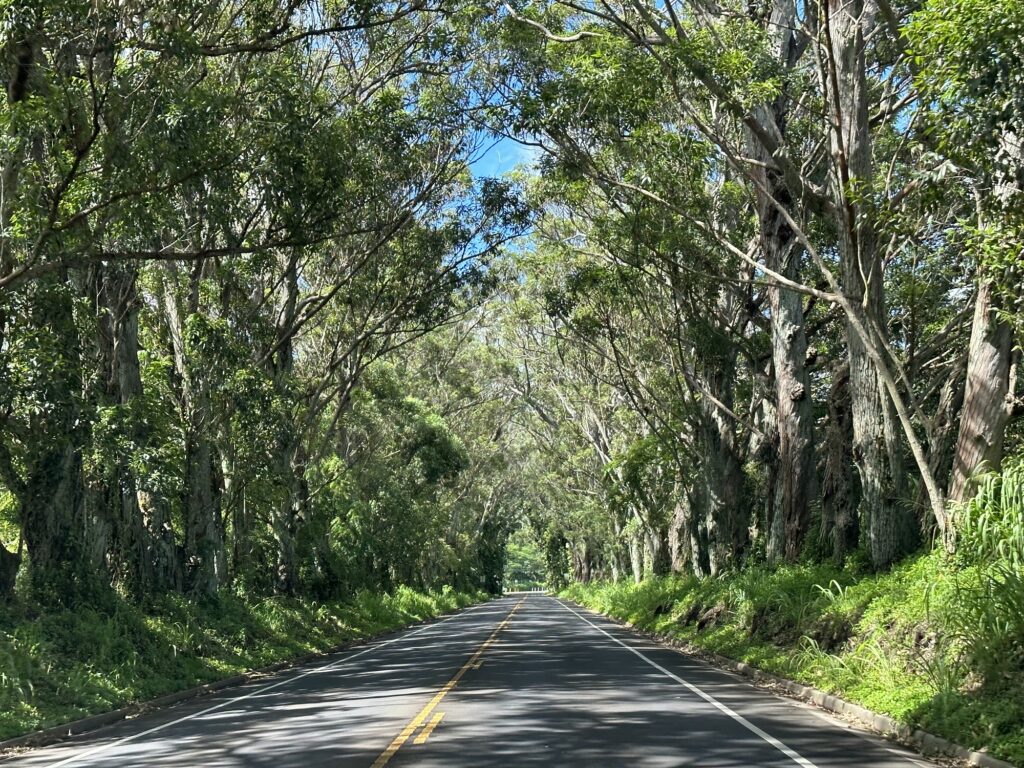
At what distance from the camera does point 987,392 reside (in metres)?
13.1

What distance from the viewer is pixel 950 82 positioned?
9391mm

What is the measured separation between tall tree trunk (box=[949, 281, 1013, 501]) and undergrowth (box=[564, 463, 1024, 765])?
736 millimetres

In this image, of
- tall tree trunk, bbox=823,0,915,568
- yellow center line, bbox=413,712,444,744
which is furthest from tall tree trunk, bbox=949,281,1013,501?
yellow center line, bbox=413,712,444,744

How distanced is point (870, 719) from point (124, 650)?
10878 millimetres

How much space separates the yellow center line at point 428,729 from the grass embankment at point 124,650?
4510mm

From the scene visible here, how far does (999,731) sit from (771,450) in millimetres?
14726

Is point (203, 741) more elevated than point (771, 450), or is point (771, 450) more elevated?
point (771, 450)

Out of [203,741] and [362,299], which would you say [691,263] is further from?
[203,741]

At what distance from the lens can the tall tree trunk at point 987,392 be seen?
13016 mm

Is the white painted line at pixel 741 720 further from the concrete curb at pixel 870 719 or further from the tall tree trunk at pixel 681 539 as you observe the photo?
the tall tree trunk at pixel 681 539

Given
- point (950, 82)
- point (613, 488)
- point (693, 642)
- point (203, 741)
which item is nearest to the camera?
point (950, 82)

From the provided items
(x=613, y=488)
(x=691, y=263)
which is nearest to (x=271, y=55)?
(x=691, y=263)

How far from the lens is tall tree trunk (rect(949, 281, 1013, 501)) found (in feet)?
42.7

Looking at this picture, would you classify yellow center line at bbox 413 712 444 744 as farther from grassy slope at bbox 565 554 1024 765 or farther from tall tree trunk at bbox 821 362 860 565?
tall tree trunk at bbox 821 362 860 565
